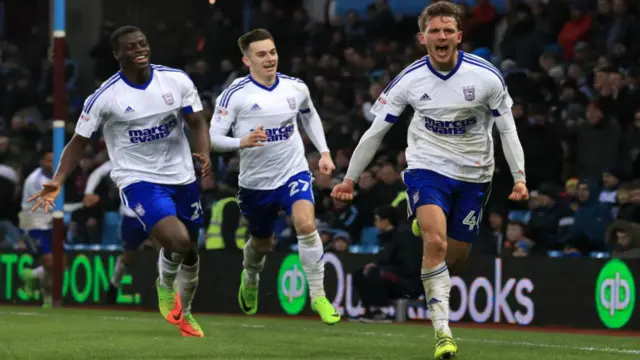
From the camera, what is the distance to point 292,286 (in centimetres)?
1750

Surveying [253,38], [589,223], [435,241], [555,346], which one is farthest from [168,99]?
[589,223]

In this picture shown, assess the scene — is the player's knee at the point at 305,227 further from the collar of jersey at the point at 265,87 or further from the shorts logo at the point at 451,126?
the shorts logo at the point at 451,126

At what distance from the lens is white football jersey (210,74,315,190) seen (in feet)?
41.9

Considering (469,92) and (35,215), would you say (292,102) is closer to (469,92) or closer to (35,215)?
(469,92)

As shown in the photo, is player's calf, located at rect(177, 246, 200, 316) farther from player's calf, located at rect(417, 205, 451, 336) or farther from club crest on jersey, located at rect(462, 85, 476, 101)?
club crest on jersey, located at rect(462, 85, 476, 101)

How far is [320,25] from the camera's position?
77.0 ft

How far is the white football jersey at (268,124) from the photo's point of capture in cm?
1278

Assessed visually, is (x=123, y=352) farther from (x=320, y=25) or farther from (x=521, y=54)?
(x=320, y=25)

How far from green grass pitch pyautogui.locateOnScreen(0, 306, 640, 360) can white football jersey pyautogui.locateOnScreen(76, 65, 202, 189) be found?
138 centimetres

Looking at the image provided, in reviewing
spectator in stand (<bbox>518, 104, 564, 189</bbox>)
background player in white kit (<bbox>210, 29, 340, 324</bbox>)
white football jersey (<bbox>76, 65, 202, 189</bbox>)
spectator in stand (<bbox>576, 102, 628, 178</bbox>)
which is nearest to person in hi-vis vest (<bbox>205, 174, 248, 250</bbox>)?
spectator in stand (<bbox>518, 104, 564, 189</bbox>)

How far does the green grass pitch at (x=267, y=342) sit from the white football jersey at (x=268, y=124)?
4.76ft

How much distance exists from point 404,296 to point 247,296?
11.5 feet

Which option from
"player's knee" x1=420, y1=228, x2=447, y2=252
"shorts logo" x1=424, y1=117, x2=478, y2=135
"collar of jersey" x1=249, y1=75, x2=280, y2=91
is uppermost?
"collar of jersey" x1=249, y1=75, x2=280, y2=91

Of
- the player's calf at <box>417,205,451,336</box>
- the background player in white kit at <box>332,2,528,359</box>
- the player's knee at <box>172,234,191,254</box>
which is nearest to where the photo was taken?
the player's calf at <box>417,205,451,336</box>
